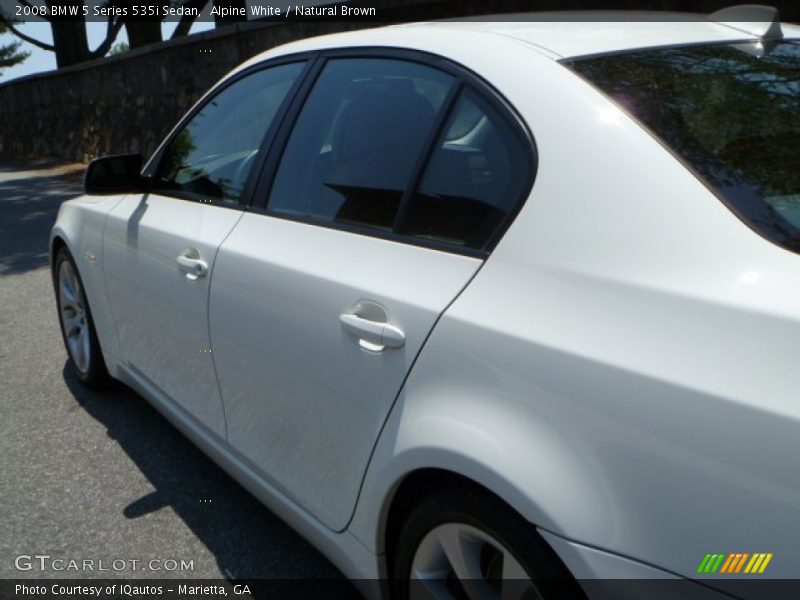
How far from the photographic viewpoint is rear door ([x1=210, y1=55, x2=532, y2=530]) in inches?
81.5

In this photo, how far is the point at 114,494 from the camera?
3.54m

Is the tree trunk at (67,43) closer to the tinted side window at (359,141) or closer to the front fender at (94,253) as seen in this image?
the front fender at (94,253)

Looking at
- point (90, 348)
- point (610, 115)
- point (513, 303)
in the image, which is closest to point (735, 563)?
point (513, 303)

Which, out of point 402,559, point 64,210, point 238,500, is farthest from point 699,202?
point 64,210

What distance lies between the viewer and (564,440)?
1648 millimetres

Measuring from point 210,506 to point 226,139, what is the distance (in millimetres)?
1366

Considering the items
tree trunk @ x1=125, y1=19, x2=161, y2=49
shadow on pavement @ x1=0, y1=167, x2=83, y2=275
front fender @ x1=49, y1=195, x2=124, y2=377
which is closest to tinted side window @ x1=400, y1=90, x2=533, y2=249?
front fender @ x1=49, y1=195, x2=124, y2=377

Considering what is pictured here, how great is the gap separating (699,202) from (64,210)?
356 centimetres

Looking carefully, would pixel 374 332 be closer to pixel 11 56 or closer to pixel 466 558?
pixel 466 558

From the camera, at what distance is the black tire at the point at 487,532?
1.72 meters

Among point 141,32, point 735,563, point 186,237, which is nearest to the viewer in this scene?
point 735,563

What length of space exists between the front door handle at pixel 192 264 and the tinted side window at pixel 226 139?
8.8 inches

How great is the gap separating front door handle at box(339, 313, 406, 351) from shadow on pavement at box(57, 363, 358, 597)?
104cm

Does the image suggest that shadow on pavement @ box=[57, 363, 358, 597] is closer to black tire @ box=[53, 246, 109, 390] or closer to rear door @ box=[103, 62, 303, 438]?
black tire @ box=[53, 246, 109, 390]
